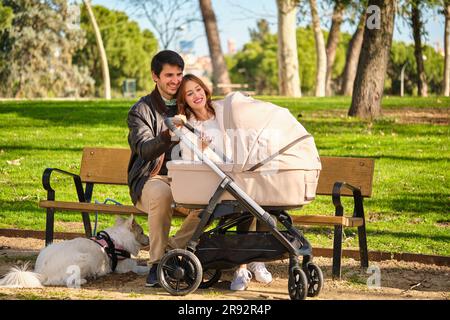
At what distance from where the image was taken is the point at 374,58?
1512 centimetres

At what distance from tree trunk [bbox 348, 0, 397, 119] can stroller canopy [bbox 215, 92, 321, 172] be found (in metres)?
9.14

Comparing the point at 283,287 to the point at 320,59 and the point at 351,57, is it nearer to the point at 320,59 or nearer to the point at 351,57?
the point at 351,57

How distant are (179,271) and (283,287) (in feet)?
2.90

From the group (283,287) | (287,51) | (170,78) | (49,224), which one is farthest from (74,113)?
(287,51)

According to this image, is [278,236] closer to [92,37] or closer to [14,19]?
[14,19]

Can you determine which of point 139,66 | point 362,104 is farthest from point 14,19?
point 362,104

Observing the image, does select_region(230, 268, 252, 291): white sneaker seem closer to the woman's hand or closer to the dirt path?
the dirt path

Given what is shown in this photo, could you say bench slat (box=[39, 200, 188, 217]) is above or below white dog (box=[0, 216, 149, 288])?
above

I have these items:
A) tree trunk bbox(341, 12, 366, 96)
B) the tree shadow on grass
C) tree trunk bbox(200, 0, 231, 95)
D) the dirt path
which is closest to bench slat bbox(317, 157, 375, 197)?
the dirt path

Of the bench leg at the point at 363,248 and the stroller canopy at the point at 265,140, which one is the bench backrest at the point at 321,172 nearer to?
the bench leg at the point at 363,248

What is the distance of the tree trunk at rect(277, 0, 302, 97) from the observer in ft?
90.5

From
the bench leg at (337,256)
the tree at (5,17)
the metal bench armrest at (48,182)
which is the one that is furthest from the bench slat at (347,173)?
the tree at (5,17)

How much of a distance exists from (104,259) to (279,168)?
1.68m

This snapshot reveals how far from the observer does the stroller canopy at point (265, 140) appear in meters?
5.87
